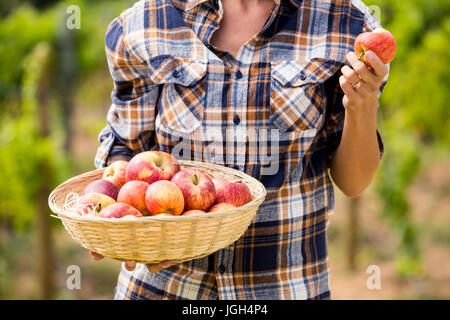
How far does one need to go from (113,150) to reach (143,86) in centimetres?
26

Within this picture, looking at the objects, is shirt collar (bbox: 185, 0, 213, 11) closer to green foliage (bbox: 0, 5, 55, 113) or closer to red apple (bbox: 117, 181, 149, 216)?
red apple (bbox: 117, 181, 149, 216)

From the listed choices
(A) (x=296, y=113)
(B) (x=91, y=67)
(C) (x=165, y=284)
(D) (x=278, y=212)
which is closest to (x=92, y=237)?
(C) (x=165, y=284)

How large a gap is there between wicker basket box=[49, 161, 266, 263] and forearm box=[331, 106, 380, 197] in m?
0.43

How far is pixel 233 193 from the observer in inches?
60.2

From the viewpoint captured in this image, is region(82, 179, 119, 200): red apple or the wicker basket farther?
region(82, 179, 119, 200): red apple

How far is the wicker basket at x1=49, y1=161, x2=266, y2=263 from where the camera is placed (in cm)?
130

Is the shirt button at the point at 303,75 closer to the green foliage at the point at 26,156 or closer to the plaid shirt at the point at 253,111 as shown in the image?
the plaid shirt at the point at 253,111

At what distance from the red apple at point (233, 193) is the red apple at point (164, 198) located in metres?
0.13

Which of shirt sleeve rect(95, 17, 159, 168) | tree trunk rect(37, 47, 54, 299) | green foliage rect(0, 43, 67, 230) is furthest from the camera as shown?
tree trunk rect(37, 47, 54, 299)

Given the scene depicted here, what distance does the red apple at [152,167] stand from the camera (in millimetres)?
1560

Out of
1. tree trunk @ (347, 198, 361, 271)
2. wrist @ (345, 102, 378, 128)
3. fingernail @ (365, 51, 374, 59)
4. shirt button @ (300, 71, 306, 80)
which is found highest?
fingernail @ (365, 51, 374, 59)

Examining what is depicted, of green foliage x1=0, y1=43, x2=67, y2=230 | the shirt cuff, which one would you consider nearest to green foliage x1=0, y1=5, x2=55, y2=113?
green foliage x1=0, y1=43, x2=67, y2=230

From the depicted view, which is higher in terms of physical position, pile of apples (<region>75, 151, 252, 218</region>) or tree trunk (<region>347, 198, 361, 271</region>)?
pile of apples (<region>75, 151, 252, 218</region>)

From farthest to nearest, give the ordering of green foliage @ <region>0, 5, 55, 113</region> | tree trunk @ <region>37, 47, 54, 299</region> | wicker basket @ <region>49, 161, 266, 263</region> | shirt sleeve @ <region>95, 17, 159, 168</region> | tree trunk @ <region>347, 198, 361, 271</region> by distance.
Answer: tree trunk @ <region>347, 198, 361, 271</region> → green foliage @ <region>0, 5, 55, 113</region> → tree trunk @ <region>37, 47, 54, 299</region> → shirt sleeve @ <region>95, 17, 159, 168</region> → wicker basket @ <region>49, 161, 266, 263</region>
